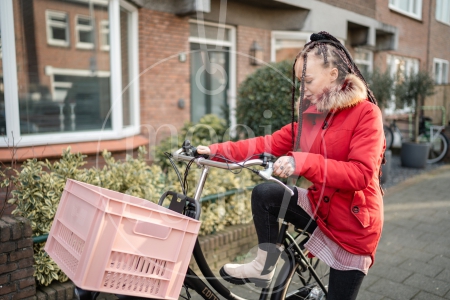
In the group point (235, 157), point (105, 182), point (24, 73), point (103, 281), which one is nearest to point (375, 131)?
point (235, 157)

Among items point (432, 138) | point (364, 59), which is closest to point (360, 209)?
point (432, 138)

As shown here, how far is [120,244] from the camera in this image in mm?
1632

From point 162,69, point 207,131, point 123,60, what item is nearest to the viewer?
point 207,131

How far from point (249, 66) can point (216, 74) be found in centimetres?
76

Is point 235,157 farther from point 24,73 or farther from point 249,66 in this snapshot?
point 249,66

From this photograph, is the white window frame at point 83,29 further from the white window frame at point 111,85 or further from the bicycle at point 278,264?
the bicycle at point 278,264

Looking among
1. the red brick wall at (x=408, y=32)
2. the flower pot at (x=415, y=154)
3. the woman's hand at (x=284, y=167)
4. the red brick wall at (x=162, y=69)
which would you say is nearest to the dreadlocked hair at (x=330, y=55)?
the woman's hand at (x=284, y=167)

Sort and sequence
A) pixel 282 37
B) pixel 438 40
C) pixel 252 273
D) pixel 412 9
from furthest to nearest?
pixel 438 40 → pixel 412 9 → pixel 282 37 → pixel 252 273

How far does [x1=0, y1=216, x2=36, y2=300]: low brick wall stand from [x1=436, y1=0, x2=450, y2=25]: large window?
17521 millimetres

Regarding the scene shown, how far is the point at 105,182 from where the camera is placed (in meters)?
3.52

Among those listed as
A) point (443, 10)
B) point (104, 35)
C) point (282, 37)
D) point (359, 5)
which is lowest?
point (104, 35)

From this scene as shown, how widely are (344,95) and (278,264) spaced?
1.15m

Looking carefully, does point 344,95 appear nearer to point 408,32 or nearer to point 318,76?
point 318,76

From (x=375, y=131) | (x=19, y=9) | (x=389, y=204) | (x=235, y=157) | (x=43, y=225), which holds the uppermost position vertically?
(x=19, y=9)
